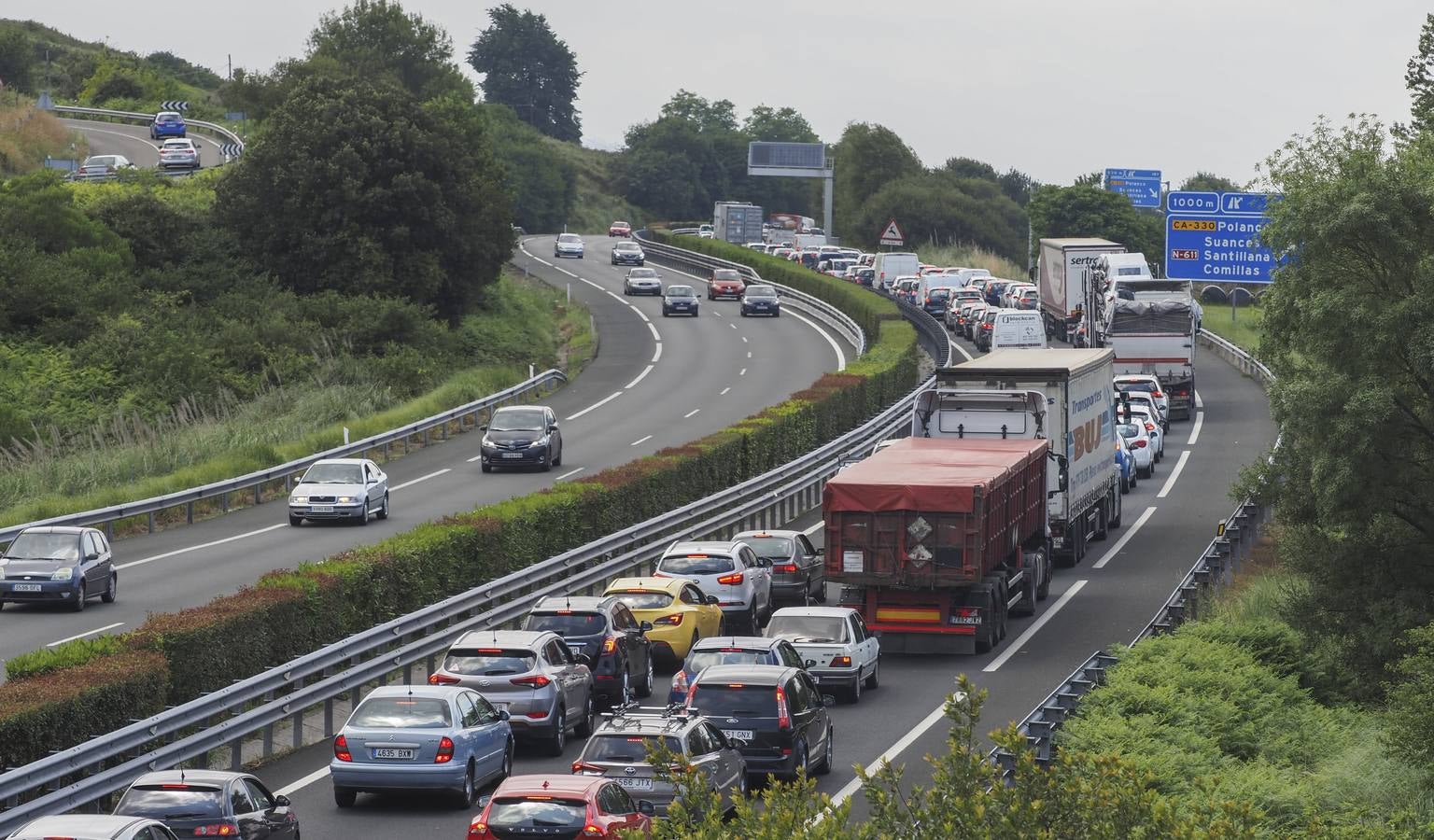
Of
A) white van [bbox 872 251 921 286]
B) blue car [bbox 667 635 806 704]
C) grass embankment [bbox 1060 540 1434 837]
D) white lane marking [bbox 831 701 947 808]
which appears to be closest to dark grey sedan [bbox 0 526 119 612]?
blue car [bbox 667 635 806 704]

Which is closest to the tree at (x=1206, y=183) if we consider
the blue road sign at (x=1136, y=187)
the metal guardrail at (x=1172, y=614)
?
the blue road sign at (x=1136, y=187)

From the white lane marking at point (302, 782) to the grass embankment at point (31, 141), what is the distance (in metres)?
68.0

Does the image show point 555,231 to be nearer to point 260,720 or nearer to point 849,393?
point 849,393

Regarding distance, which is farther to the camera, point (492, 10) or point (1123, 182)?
point (492, 10)

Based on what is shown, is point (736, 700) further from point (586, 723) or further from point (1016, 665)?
point (1016, 665)

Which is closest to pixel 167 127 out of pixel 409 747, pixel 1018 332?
pixel 1018 332

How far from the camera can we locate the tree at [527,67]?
7628 inches

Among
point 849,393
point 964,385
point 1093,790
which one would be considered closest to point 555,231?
point 849,393

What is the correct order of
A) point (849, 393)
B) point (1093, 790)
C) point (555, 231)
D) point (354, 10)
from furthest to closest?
point (555, 231) < point (354, 10) < point (849, 393) < point (1093, 790)

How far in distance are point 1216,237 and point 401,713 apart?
174 ft

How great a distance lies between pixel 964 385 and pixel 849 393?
1923cm

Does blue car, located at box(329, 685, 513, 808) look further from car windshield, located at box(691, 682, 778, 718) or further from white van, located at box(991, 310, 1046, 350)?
white van, located at box(991, 310, 1046, 350)

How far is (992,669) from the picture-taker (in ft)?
95.0

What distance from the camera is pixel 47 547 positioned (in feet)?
103
